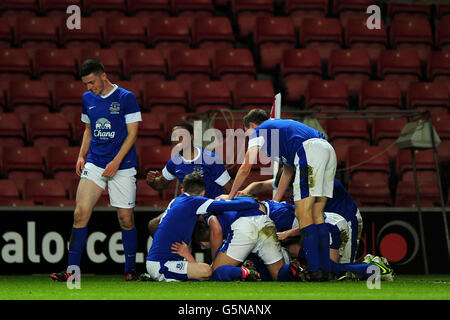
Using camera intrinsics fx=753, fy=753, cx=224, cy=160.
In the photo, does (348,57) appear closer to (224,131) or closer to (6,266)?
(224,131)

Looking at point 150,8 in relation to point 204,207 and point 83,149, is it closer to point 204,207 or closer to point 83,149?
point 83,149

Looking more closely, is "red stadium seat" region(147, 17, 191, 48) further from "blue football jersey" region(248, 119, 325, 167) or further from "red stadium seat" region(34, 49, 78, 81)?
"blue football jersey" region(248, 119, 325, 167)

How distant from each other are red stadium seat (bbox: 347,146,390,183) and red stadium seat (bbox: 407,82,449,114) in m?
1.33

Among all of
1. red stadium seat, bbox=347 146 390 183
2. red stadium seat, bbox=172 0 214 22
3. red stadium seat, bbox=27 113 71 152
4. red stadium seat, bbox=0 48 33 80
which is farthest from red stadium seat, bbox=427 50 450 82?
red stadium seat, bbox=0 48 33 80

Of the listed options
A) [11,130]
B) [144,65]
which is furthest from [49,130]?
[144,65]

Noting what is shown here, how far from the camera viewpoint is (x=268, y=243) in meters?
5.97

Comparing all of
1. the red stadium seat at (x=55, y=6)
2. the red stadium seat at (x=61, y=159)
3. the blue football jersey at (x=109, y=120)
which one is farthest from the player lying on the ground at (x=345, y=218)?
the red stadium seat at (x=55, y=6)

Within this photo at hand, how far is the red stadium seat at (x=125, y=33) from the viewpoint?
1103 centimetres

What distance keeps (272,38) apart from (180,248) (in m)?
5.84

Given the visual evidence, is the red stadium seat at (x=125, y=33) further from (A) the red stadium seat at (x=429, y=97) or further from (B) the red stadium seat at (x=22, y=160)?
(A) the red stadium seat at (x=429, y=97)

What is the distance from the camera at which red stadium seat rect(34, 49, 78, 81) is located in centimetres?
1040

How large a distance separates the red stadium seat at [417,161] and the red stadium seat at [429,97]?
94cm

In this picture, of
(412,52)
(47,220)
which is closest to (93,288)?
(47,220)
